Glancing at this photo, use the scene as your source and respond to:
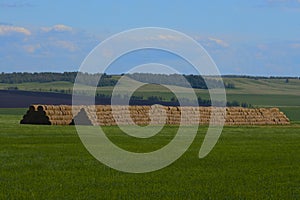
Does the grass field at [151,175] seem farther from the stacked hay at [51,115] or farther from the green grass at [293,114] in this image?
the green grass at [293,114]

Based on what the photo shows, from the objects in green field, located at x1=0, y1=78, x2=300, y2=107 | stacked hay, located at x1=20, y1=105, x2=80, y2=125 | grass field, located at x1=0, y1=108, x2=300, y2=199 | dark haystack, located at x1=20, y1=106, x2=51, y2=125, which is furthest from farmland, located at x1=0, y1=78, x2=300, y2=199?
green field, located at x1=0, y1=78, x2=300, y2=107

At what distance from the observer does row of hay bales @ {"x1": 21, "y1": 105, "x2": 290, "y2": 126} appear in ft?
162

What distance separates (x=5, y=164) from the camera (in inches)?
892

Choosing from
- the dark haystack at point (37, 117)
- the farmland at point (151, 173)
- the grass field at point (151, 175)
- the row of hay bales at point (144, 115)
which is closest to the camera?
the grass field at point (151, 175)

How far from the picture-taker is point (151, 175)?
21.1 m

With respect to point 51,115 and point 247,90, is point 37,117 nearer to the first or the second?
point 51,115

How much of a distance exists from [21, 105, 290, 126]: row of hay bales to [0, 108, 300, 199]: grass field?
16.7 metres

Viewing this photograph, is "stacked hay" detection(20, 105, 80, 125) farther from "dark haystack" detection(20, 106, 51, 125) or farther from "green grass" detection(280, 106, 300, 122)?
"green grass" detection(280, 106, 300, 122)

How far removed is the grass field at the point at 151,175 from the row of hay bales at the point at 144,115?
16712mm

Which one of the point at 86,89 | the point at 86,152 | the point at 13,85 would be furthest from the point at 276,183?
the point at 13,85

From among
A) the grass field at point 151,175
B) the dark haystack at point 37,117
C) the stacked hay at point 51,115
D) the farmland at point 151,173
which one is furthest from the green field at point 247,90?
the grass field at point 151,175

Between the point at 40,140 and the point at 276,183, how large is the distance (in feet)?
50.8

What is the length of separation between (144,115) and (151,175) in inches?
1259

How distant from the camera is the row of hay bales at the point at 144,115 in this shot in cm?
4925
